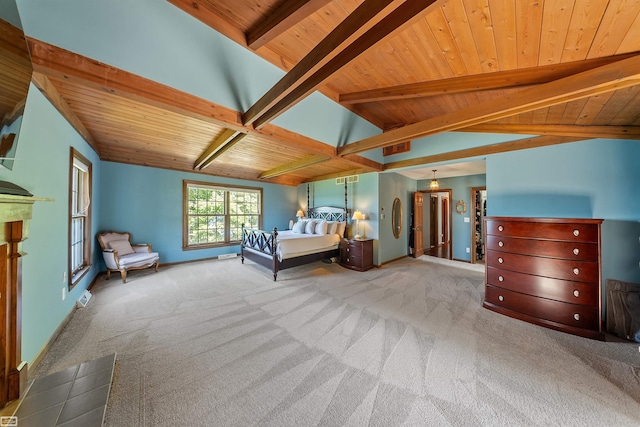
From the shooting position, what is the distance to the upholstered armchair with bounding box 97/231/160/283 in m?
3.94

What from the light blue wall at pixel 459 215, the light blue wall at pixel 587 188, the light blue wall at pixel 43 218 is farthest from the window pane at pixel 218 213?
the light blue wall at pixel 587 188

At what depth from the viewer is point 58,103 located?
230 centimetres

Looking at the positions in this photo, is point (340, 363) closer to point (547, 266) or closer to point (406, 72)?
point (547, 266)

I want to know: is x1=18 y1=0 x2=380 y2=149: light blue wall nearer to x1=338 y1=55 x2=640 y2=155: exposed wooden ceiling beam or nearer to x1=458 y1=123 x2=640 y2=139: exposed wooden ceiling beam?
x1=338 y1=55 x2=640 y2=155: exposed wooden ceiling beam

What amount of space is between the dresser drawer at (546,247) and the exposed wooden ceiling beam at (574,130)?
61.2 inches

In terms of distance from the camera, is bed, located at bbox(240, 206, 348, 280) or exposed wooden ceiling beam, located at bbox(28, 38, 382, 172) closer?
exposed wooden ceiling beam, located at bbox(28, 38, 382, 172)

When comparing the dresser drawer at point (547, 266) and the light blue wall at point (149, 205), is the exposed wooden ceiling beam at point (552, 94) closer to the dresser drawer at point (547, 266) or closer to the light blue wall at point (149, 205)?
the dresser drawer at point (547, 266)

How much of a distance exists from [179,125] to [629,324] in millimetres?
6345

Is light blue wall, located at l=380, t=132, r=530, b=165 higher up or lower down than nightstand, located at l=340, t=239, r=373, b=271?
higher up

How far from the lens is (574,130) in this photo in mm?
2748

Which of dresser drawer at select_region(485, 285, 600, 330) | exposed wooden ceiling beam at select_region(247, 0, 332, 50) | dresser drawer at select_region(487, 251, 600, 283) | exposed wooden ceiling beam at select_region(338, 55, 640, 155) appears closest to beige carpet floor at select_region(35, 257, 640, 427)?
dresser drawer at select_region(485, 285, 600, 330)

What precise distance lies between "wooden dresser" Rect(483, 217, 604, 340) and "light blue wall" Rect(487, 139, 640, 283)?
2.65 feet

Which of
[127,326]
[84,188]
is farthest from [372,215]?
[84,188]

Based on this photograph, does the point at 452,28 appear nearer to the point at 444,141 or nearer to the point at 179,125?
the point at 444,141
